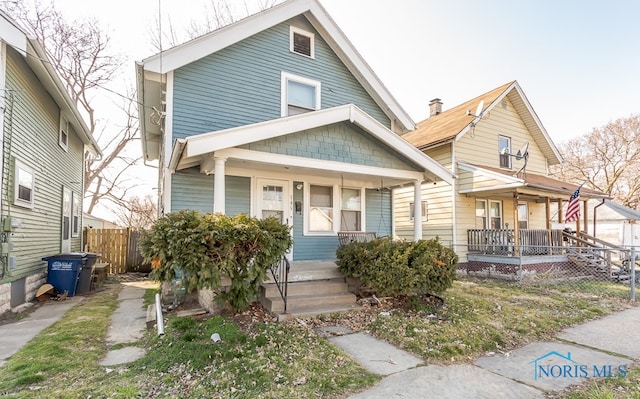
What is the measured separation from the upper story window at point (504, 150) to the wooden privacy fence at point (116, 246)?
14075 mm

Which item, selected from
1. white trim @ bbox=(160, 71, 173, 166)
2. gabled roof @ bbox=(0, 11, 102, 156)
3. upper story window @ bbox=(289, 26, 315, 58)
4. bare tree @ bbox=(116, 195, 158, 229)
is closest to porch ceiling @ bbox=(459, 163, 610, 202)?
upper story window @ bbox=(289, 26, 315, 58)

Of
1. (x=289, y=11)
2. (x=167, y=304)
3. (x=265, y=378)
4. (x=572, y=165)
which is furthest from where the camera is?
(x=572, y=165)

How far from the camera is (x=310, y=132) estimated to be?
676 centimetres

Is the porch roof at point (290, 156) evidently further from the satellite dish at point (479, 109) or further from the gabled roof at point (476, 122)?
the satellite dish at point (479, 109)

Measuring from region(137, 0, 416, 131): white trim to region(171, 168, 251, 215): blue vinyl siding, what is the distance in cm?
224

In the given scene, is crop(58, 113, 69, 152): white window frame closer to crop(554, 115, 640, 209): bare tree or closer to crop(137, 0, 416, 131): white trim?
crop(137, 0, 416, 131): white trim

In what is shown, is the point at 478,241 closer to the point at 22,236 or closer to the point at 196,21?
the point at 22,236

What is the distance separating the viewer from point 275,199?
26.5 ft

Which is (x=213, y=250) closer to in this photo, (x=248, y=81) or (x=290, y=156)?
(x=290, y=156)

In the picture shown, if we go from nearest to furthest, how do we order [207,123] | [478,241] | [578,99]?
[207,123] → [478,241] → [578,99]

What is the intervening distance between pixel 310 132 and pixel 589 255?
11400 millimetres

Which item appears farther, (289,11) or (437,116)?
(437,116)

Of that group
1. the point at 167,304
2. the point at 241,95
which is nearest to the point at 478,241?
the point at 241,95

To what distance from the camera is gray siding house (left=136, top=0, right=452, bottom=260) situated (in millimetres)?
6530
